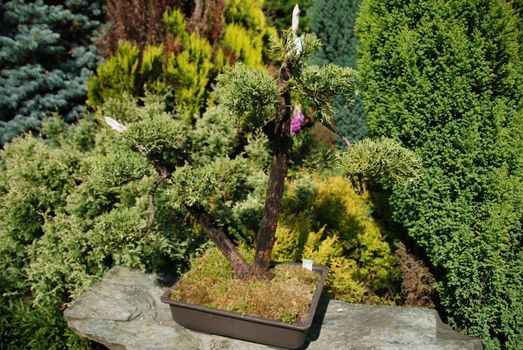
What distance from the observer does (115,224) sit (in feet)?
7.91

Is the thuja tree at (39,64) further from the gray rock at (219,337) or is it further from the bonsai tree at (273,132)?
the bonsai tree at (273,132)

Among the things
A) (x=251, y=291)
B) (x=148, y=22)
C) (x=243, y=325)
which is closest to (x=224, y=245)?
(x=251, y=291)

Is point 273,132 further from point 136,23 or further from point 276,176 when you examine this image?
point 136,23

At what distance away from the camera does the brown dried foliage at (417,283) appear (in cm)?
321

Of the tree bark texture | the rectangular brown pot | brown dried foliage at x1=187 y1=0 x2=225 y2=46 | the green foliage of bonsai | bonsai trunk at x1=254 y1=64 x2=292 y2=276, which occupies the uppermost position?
brown dried foliage at x1=187 y1=0 x2=225 y2=46

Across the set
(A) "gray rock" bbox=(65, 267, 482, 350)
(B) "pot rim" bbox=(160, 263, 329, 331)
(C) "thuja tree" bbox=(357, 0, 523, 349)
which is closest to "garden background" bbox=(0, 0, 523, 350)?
(C) "thuja tree" bbox=(357, 0, 523, 349)

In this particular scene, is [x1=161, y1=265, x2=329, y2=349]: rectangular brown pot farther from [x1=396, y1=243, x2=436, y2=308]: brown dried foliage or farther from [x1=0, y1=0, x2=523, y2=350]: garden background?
[x1=396, y1=243, x2=436, y2=308]: brown dried foliage

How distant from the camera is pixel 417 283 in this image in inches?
126

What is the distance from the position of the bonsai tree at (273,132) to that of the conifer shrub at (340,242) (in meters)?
0.65

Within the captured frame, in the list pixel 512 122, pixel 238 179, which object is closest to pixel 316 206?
pixel 238 179

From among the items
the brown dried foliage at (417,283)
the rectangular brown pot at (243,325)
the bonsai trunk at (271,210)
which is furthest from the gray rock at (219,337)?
the brown dried foliage at (417,283)

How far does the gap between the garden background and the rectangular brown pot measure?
50cm

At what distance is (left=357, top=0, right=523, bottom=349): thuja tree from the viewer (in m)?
2.63

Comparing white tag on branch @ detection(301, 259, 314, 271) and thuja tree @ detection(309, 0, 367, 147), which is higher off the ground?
thuja tree @ detection(309, 0, 367, 147)
